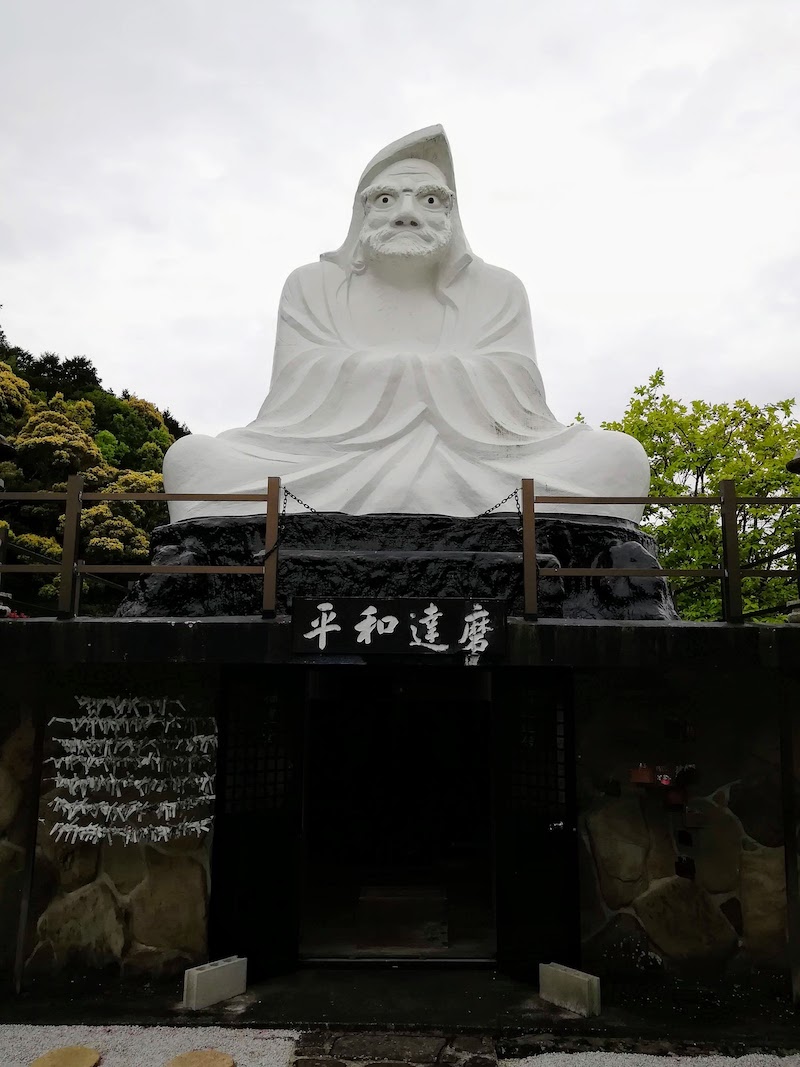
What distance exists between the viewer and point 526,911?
14.7 feet

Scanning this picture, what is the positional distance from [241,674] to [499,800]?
1699 mm

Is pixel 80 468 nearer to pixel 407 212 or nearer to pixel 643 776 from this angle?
pixel 407 212

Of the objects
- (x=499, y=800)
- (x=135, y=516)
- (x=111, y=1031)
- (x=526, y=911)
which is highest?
(x=135, y=516)

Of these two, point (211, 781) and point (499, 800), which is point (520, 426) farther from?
point (211, 781)

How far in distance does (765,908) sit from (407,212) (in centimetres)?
657

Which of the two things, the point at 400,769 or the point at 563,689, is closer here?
the point at 563,689

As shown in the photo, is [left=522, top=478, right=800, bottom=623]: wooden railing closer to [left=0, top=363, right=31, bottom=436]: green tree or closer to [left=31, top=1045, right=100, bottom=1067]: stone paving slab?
[left=31, top=1045, right=100, bottom=1067]: stone paving slab

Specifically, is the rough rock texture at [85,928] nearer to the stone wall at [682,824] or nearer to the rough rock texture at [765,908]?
the stone wall at [682,824]

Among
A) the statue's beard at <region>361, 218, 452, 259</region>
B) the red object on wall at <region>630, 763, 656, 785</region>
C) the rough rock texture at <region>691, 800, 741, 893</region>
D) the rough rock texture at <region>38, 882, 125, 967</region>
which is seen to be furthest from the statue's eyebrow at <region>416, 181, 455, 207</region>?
the rough rock texture at <region>38, 882, 125, 967</region>

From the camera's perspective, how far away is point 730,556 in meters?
4.23

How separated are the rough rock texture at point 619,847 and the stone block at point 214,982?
2.11 m

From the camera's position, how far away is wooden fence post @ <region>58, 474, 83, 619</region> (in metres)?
4.20

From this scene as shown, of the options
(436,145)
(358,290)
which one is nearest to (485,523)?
(358,290)

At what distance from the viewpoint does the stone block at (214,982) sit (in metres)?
4.07
